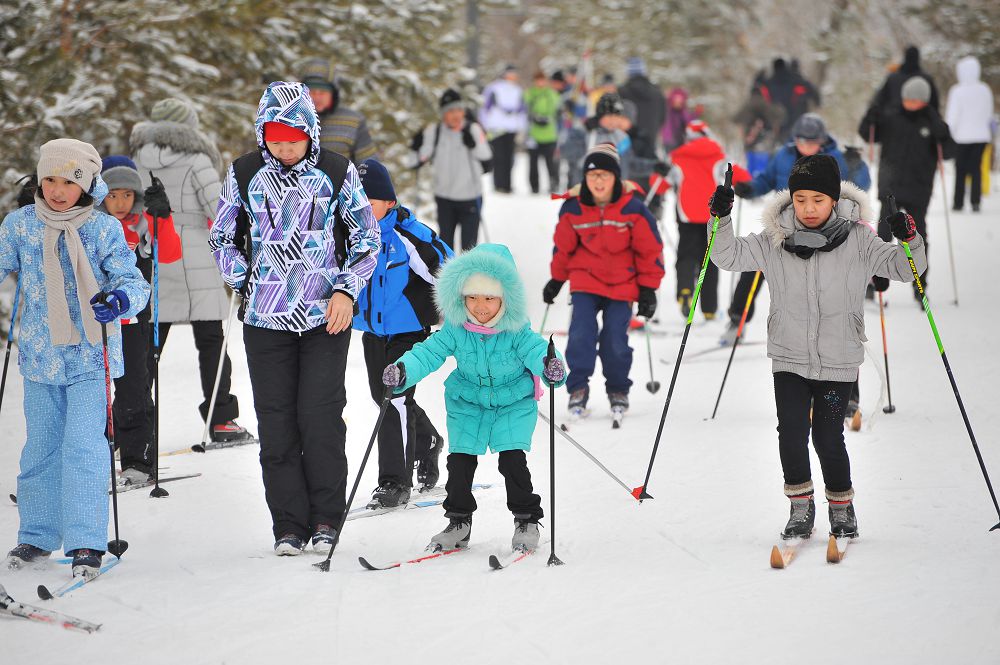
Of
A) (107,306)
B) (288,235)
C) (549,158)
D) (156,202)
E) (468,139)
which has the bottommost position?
(107,306)

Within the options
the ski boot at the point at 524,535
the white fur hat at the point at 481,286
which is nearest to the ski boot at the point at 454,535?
the ski boot at the point at 524,535

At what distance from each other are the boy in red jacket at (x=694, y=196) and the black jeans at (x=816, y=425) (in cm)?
546

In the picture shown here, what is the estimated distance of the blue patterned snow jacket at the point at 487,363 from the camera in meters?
5.19

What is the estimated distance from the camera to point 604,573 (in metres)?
4.93

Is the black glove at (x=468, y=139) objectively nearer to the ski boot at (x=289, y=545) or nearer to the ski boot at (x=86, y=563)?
the ski boot at (x=289, y=545)

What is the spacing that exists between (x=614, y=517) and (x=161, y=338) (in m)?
2.85

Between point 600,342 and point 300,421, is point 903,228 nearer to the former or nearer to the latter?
point 300,421

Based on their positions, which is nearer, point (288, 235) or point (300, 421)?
point (288, 235)

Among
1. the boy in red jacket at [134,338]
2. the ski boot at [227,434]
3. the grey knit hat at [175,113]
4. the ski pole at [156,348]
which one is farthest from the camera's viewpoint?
the ski boot at [227,434]

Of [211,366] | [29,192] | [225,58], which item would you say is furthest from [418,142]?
[29,192]

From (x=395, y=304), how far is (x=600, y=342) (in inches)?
93.9

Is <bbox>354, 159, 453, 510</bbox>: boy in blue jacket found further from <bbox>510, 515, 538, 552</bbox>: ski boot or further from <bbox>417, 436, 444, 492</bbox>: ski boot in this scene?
<bbox>510, 515, 538, 552</bbox>: ski boot

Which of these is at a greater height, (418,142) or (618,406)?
(418,142)

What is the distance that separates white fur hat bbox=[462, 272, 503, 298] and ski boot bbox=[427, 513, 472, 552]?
93 cm
